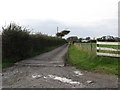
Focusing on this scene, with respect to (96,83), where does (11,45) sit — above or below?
above

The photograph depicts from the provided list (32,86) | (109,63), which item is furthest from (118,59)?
(32,86)

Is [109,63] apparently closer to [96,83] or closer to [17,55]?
[96,83]

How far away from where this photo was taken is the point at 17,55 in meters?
19.0

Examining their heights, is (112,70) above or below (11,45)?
below

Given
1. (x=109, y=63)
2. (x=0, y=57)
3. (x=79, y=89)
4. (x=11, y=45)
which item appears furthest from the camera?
(x=11, y=45)

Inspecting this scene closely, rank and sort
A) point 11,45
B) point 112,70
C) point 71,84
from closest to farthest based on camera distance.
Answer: point 71,84
point 112,70
point 11,45

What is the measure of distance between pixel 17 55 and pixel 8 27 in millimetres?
2688

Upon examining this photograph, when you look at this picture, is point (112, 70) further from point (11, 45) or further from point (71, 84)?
point (11, 45)

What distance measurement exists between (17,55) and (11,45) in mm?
1618

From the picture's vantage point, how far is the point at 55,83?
826cm

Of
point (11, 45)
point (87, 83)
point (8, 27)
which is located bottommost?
point (87, 83)

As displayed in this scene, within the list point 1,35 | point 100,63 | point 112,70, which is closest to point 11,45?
point 1,35

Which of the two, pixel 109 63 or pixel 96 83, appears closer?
pixel 96 83

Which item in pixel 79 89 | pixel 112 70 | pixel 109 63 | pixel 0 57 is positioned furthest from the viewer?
pixel 0 57
